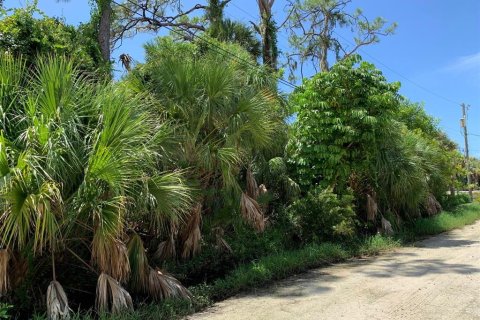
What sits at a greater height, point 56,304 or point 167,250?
point 167,250

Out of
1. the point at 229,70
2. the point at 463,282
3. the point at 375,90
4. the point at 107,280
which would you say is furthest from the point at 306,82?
the point at 107,280

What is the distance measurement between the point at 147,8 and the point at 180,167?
59.1 ft

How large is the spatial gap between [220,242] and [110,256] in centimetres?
387

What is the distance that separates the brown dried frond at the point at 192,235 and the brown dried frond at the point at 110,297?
2.73m

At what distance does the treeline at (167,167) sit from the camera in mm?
5738

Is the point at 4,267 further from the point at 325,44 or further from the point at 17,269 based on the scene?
the point at 325,44

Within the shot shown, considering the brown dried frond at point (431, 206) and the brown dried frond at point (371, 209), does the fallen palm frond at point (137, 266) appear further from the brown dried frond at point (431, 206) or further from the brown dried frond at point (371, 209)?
the brown dried frond at point (431, 206)

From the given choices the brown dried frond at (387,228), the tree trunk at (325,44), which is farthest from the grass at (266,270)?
the tree trunk at (325,44)

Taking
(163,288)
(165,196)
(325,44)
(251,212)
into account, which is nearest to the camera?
(165,196)

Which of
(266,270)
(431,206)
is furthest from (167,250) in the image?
(431,206)

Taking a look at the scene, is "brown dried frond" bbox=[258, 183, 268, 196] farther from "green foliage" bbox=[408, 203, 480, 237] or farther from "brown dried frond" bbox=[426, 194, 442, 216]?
"brown dried frond" bbox=[426, 194, 442, 216]

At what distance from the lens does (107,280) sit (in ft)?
19.5

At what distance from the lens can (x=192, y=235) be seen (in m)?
8.79

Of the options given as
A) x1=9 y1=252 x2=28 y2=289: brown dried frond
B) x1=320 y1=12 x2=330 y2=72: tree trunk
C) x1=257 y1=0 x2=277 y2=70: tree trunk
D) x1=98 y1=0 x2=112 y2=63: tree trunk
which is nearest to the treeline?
x1=9 y1=252 x2=28 y2=289: brown dried frond
